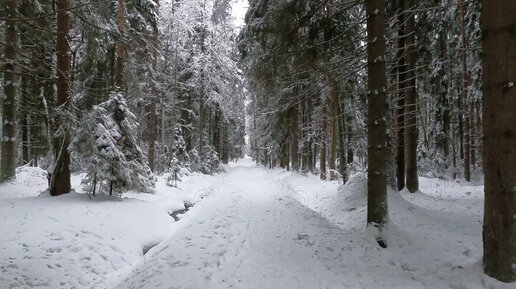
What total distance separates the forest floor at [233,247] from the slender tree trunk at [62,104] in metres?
0.41

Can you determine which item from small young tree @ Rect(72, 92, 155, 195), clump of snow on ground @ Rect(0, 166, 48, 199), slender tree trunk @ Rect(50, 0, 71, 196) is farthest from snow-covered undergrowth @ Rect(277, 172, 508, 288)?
clump of snow on ground @ Rect(0, 166, 48, 199)

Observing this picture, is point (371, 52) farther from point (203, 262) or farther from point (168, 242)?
point (168, 242)

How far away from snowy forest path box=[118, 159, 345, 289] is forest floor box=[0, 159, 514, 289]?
2 centimetres

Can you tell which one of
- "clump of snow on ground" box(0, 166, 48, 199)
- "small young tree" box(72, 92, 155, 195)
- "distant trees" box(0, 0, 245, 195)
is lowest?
"clump of snow on ground" box(0, 166, 48, 199)

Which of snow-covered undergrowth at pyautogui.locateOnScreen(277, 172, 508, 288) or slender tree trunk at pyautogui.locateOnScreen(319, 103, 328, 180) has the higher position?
slender tree trunk at pyautogui.locateOnScreen(319, 103, 328, 180)

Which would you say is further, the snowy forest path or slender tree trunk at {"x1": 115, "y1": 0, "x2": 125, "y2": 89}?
slender tree trunk at {"x1": 115, "y1": 0, "x2": 125, "y2": 89}

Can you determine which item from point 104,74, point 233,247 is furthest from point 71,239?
point 104,74

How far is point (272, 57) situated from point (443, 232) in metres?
5.42

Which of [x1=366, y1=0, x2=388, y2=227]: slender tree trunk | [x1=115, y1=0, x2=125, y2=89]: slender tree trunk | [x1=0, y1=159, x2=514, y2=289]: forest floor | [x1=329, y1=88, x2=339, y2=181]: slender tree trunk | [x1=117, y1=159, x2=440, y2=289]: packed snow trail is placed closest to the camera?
[x1=117, y1=159, x2=440, y2=289]: packed snow trail

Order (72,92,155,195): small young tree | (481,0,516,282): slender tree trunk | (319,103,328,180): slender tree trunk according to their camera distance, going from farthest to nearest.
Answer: (319,103,328,180): slender tree trunk, (72,92,155,195): small young tree, (481,0,516,282): slender tree trunk

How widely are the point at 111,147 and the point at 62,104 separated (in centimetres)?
175

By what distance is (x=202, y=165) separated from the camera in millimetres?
26391

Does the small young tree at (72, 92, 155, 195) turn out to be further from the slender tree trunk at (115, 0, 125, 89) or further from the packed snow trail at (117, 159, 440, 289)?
the slender tree trunk at (115, 0, 125, 89)

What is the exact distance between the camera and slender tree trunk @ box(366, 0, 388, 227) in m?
6.39
